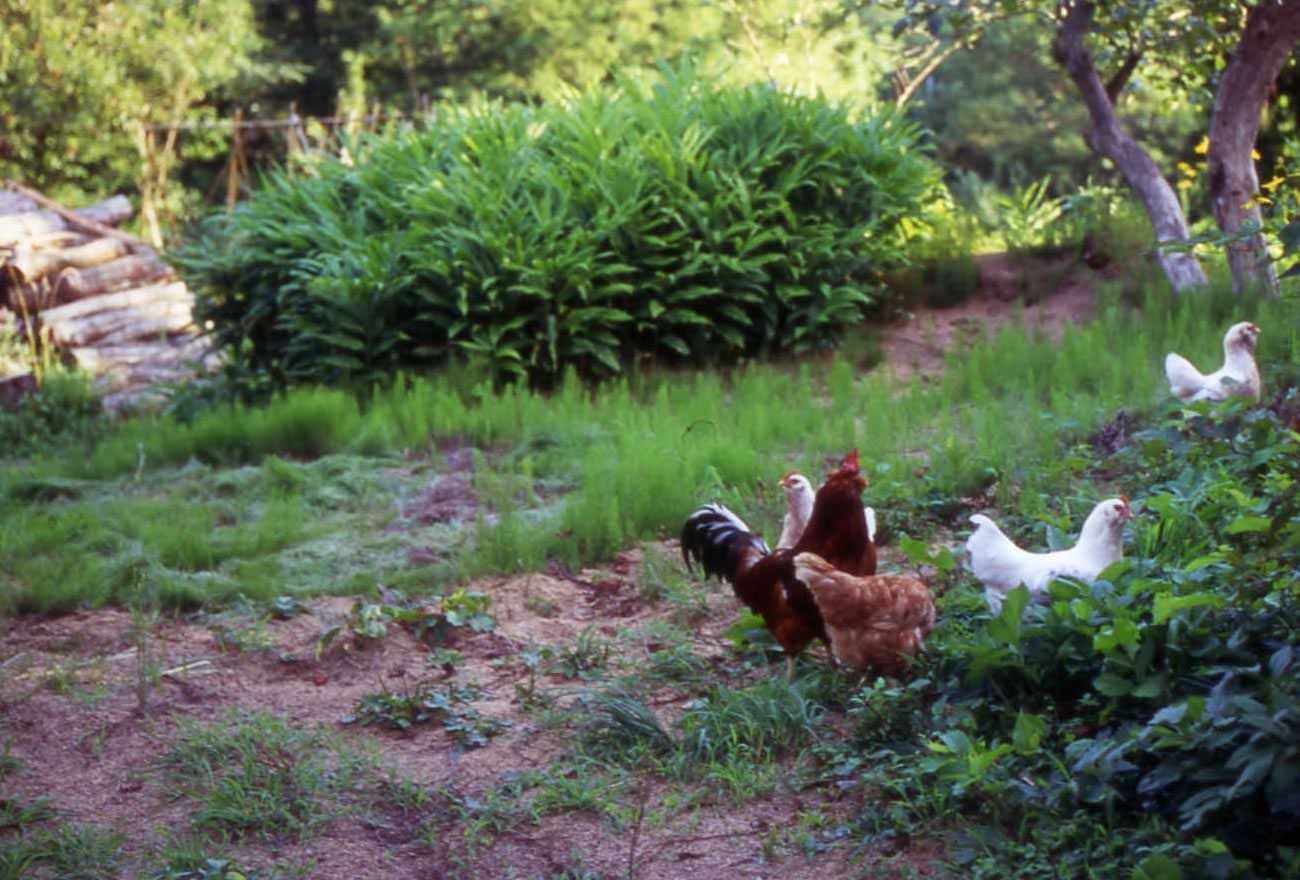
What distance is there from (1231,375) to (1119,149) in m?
4.08

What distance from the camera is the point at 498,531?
6973 millimetres

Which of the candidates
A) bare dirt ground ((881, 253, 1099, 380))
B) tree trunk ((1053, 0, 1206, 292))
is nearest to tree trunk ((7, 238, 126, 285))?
bare dirt ground ((881, 253, 1099, 380))

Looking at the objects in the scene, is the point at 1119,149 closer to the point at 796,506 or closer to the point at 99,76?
Answer: the point at 796,506

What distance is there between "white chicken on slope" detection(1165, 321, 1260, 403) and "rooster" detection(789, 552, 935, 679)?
270cm

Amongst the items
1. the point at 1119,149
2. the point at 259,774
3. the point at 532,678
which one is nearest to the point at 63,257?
the point at 1119,149

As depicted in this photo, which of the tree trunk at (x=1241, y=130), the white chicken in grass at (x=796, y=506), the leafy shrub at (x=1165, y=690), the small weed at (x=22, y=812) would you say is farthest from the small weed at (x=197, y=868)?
the tree trunk at (x=1241, y=130)

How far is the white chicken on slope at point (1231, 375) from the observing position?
22.4 feet

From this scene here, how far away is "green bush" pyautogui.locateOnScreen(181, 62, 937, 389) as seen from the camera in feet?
35.0

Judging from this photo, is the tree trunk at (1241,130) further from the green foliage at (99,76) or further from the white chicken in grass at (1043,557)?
the green foliage at (99,76)

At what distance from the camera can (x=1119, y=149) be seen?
34.4 ft

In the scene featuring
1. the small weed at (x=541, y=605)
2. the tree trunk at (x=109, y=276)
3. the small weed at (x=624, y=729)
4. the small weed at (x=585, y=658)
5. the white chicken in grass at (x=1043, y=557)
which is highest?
the white chicken in grass at (x=1043, y=557)

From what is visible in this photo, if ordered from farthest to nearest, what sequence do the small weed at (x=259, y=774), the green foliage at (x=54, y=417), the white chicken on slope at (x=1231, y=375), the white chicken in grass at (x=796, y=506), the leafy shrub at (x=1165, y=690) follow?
the green foliage at (x=54, y=417) < the white chicken on slope at (x=1231, y=375) < the white chicken in grass at (x=796, y=506) < the small weed at (x=259, y=774) < the leafy shrub at (x=1165, y=690)

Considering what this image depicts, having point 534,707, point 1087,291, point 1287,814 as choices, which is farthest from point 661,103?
point 1287,814

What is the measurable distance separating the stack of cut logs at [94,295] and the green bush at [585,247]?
7.22 feet
